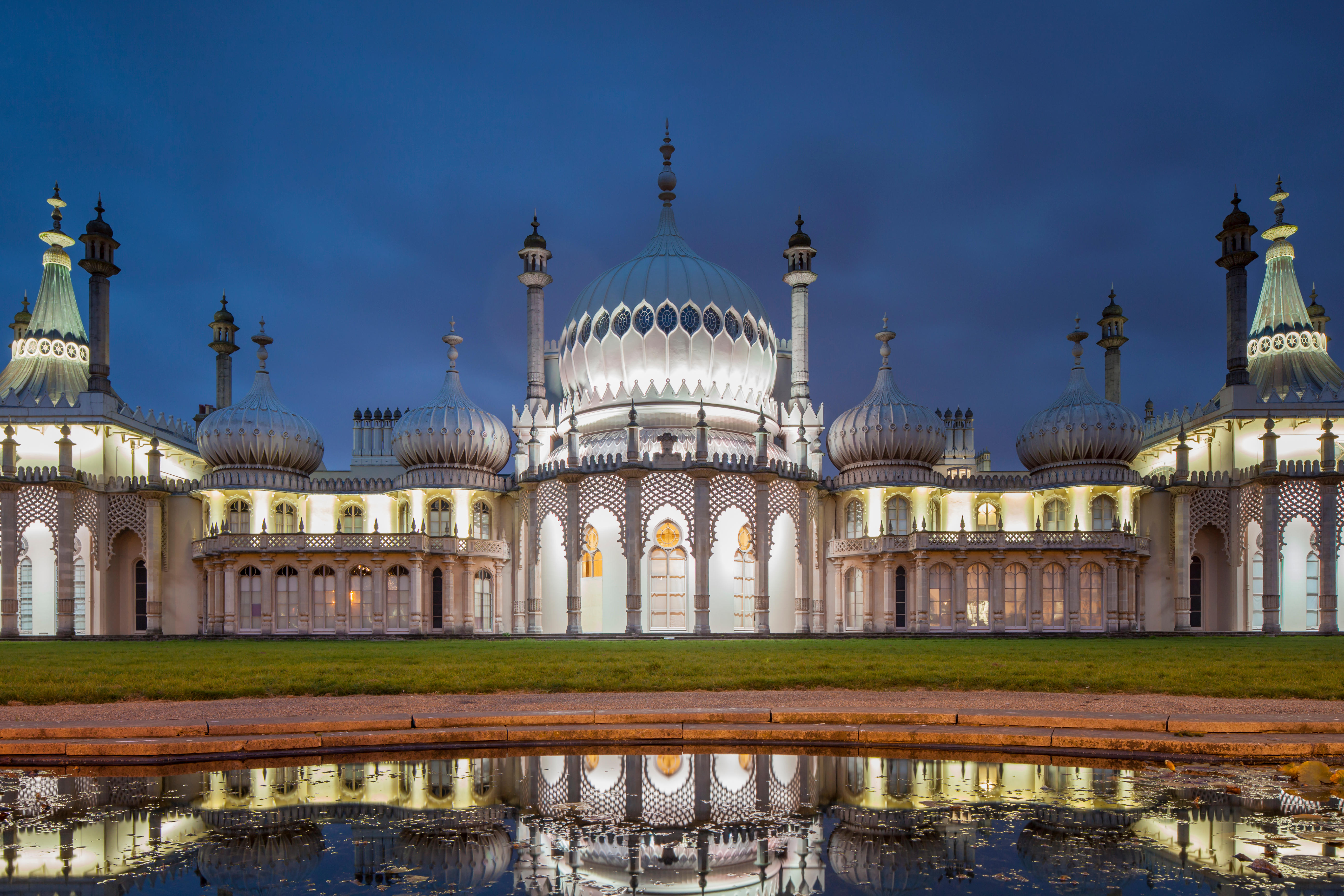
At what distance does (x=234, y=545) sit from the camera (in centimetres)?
4194

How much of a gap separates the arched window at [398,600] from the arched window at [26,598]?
48.2 ft

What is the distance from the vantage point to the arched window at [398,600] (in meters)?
42.2

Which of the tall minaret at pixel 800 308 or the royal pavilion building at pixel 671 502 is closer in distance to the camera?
the royal pavilion building at pixel 671 502

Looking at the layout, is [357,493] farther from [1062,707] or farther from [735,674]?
[1062,707]

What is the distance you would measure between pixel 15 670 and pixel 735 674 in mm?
12593

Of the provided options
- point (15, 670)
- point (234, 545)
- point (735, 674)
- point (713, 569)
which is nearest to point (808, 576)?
point (713, 569)

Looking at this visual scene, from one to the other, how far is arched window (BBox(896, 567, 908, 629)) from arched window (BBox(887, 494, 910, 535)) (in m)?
2.39

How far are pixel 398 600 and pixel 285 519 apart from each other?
7.52 m

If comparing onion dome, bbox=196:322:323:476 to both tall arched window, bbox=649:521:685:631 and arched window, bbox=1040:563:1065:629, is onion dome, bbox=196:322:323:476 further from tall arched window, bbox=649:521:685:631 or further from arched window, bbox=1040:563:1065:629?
arched window, bbox=1040:563:1065:629

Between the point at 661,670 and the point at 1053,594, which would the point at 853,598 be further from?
the point at 661,670

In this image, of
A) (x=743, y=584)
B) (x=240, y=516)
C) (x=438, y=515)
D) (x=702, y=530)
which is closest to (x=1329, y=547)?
(x=743, y=584)

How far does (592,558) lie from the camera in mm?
42250

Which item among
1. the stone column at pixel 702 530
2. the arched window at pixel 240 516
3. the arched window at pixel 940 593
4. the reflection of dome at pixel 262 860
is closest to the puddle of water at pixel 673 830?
the reflection of dome at pixel 262 860

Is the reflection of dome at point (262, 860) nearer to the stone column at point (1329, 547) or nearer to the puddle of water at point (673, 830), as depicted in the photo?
the puddle of water at point (673, 830)
